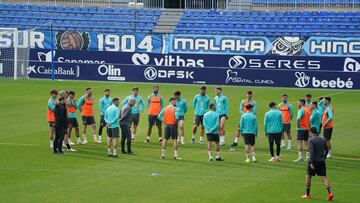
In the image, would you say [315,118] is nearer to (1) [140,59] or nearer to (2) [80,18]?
(1) [140,59]

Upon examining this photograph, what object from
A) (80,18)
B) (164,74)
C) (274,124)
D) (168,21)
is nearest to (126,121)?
(274,124)

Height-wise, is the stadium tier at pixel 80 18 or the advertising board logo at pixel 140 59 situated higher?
the stadium tier at pixel 80 18

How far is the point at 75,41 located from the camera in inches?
2383

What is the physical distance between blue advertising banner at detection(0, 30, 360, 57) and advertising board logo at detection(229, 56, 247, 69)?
9.88 feet

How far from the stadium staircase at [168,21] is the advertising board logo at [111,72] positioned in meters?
8.56

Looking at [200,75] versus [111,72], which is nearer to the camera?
[200,75]

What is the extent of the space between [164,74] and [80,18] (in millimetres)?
13460

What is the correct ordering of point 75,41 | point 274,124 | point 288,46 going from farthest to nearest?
1. point 75,41
2. point 288,46
3. point 274,124

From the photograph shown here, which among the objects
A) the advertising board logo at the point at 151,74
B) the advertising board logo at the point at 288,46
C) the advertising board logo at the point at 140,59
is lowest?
the advertising board logo at the point at 151,74

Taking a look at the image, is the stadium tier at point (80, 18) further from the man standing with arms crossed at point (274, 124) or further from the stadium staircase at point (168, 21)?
the man standing with arms crossed at point (274, 124)

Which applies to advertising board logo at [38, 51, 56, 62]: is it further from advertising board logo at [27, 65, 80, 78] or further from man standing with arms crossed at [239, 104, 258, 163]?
man standing with arms crossed at [239, 104, 258, 163]

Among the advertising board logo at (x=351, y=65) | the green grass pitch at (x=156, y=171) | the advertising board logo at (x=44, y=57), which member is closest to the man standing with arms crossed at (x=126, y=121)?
the green grass pitch at (x=156, y=171)

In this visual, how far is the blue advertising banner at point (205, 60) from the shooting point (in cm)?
5312

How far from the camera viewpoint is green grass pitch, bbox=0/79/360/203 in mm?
20625
